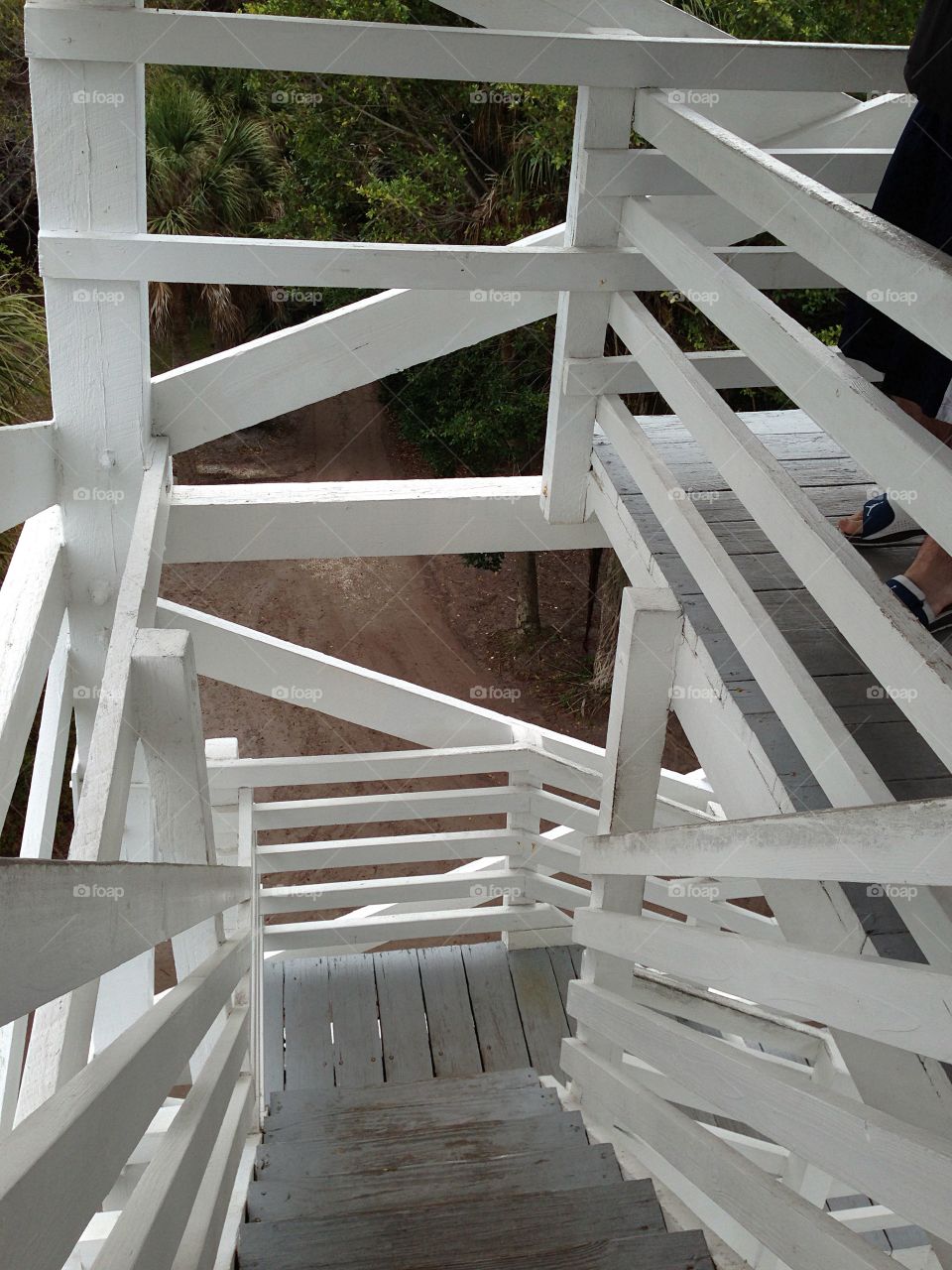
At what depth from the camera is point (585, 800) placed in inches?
313

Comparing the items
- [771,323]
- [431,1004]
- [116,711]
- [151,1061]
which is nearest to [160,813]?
[116,711]

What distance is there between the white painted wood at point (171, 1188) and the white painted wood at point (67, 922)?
0.79ft

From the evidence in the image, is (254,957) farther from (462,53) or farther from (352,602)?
(352,602)

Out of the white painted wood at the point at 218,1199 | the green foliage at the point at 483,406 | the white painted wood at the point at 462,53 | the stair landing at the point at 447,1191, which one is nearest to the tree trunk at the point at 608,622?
the green foliage at the point at 483,406

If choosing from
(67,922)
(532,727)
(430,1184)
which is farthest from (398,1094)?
(67,922)

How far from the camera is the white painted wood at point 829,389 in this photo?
1292mm

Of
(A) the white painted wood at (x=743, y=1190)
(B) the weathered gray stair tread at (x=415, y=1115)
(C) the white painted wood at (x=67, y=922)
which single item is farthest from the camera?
(B) the weathered gray stair tread at (x=415, y=1115)

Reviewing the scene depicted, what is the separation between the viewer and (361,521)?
3178 millimetres

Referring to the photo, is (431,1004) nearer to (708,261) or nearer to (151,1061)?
(708,261)

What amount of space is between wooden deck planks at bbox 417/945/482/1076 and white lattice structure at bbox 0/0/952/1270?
265mm

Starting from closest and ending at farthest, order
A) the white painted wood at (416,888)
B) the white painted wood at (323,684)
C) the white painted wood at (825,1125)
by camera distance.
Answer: the white painted wood at (825,1125) → the white painted wood at (323,684) → the white painted wood at (416,888)

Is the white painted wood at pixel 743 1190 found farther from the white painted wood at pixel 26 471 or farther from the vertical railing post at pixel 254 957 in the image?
the white painted wood at pixel 26 471

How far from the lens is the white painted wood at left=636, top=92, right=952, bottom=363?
3.85 feet

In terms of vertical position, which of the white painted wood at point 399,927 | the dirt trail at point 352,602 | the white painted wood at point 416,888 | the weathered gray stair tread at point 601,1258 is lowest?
the dirt trail at point 352,602
